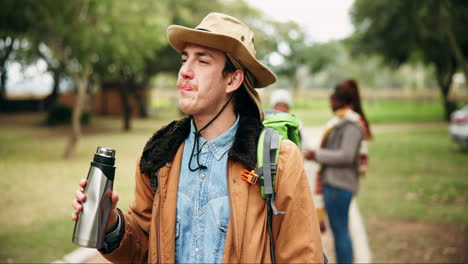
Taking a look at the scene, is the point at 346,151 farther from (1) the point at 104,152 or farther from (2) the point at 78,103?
(2) the point at 78,103

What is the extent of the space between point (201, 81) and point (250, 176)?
A: 51cm

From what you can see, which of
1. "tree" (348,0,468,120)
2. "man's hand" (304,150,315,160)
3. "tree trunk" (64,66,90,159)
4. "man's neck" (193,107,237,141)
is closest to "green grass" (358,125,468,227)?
"man's hand" (304,150,315,160)

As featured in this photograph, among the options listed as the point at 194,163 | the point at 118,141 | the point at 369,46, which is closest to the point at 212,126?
the point at 194,163

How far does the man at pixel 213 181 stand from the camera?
2.01 meters

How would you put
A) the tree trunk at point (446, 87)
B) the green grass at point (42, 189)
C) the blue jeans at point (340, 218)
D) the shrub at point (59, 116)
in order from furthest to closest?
Result: the tree trunk at point (446, 87), the shrub at point (59, 116), the green grass at point (42, 189), the blue jeans at point (340, 218)

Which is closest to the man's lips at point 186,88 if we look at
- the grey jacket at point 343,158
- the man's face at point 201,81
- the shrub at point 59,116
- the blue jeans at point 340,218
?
the man's face at point 201,81

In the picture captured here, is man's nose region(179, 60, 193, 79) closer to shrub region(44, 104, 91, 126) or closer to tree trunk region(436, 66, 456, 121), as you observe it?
shrub region(44, 104, 91, 126)

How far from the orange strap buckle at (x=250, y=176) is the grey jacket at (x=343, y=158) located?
2.60m

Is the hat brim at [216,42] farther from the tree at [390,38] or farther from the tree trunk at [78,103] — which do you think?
the tree at [390,38]

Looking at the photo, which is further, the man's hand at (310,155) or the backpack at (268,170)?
the man's hand at (310,155)

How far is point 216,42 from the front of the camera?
83.9 inches

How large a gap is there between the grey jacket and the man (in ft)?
7.60

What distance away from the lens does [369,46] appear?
25.8 m

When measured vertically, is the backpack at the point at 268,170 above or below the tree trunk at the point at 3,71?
below
